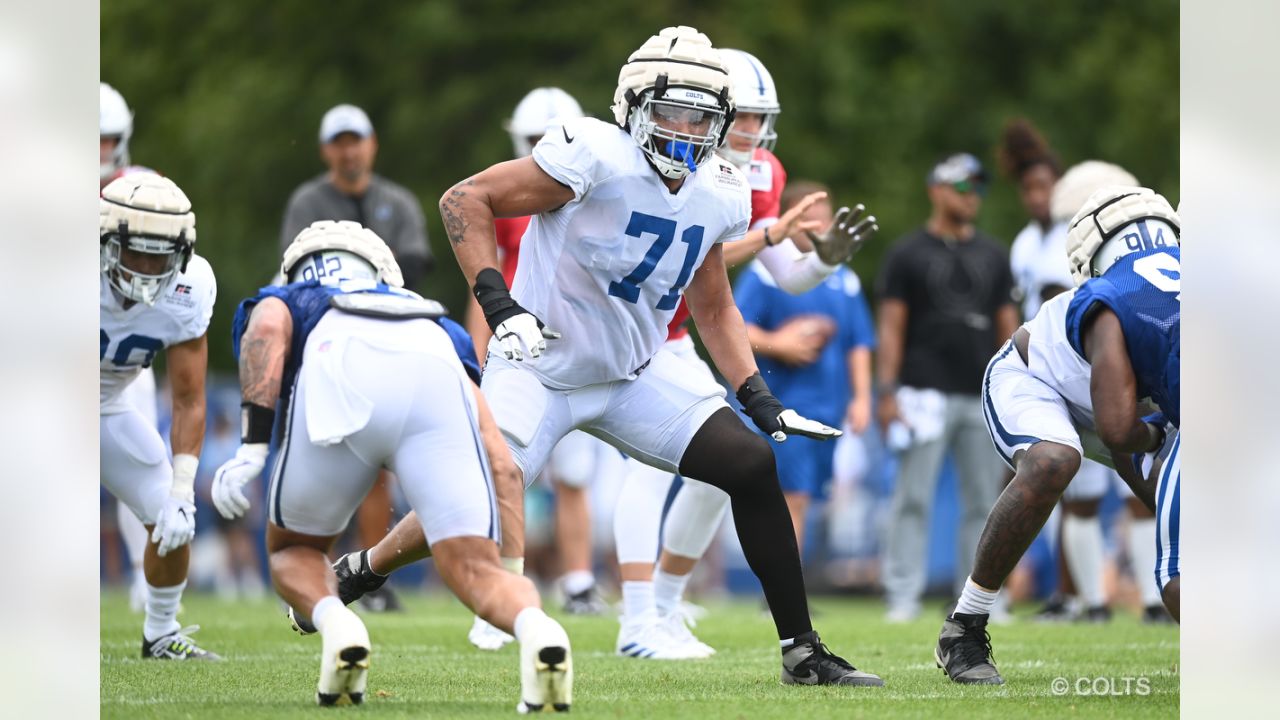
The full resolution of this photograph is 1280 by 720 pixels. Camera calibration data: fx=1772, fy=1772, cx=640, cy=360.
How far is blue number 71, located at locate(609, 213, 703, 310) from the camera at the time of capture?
5.19 meters

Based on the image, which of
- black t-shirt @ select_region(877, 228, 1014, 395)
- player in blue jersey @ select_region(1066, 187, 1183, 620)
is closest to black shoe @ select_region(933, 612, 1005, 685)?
player in blue jersey @ select_region(1066, 187, 1183, 620)

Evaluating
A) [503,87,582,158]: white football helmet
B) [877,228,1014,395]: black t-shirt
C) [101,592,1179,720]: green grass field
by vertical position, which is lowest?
[101,592,1179,720]: green grass field

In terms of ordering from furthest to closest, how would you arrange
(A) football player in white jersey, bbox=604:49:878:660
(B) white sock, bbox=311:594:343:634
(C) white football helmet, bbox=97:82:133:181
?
(C) white football helmet, bbox=97:82:133:181, (A) football player in white jersey, bbox=604:49:878:660, (B) white sock, bbox=311:594:343:634

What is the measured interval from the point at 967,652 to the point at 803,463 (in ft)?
10.5

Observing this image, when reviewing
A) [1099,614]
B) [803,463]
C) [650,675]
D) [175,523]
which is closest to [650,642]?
[650,675]

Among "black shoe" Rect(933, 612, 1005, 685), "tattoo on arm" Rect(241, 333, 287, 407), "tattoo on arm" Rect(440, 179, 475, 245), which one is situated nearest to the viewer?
"tattoo on arm" Rect(241, 333, 287, 407)

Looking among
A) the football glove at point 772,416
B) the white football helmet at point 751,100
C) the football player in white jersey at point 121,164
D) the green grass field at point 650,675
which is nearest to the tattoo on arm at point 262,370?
the green grass field at point 650,675

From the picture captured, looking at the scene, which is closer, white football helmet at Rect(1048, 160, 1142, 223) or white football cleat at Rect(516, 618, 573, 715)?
white football cleat at Rect(516, 618, 573, 715)

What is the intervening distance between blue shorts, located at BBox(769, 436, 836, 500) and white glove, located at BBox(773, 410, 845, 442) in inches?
124

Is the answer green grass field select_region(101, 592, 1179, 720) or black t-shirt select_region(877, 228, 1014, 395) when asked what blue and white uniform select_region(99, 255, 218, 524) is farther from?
black t-shirt select_region(877, 228, 1014, 395)

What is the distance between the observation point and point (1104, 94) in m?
17.3
